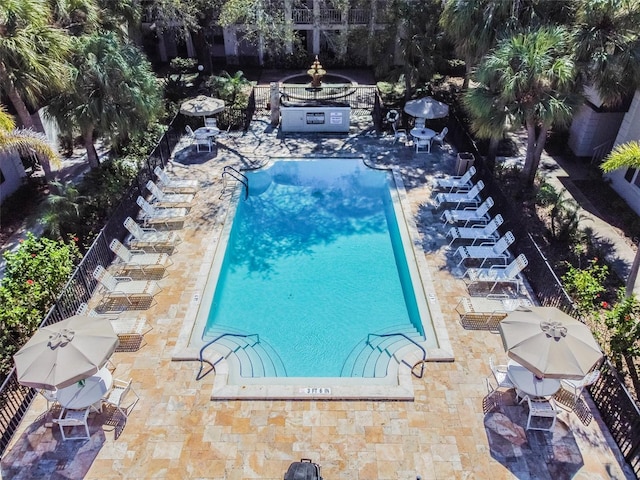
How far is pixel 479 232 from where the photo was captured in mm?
14273

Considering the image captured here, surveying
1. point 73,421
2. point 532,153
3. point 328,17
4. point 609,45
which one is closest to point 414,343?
point 73,421

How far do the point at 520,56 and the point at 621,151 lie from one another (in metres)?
4.51

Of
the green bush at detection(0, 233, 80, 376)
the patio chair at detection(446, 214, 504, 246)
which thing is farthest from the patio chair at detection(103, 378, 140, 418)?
the patio chair at detection(446, 214, 504, 246)

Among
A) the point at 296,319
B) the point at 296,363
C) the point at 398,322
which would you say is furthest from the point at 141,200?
the point at 398,322

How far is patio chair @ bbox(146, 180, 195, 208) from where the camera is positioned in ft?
51.3

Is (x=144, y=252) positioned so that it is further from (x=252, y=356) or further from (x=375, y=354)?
(x=375, y=354)

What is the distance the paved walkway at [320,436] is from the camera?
8.51 metres

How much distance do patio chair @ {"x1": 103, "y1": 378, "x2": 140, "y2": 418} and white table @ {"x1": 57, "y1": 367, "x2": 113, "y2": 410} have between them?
246 mm

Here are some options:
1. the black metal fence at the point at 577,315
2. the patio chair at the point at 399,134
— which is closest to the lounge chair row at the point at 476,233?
the black metal fence at the point at 577,315

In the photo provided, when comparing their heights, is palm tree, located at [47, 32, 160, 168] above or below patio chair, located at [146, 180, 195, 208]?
above

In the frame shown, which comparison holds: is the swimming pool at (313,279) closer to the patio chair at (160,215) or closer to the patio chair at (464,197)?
the patio chair at (464,197)

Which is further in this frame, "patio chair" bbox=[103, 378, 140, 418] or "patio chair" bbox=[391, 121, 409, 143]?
"patio chair" bbox=[391, 121, 409, 143]

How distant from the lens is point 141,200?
14664 millimetres

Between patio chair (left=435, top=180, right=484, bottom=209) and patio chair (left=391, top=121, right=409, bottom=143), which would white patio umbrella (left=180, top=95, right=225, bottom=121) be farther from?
patio chair (left=435, top=180, right=484, bottom=209)
